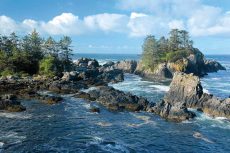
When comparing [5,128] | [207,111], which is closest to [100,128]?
[5,128]

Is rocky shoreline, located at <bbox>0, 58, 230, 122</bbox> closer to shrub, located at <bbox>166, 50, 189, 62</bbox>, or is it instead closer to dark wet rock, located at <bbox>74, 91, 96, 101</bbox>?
dark wet rock, located at <bbox>74, 91, 96, 101</bbox>

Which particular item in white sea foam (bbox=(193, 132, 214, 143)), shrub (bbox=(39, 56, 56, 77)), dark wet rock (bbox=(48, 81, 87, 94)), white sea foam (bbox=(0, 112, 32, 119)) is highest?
shrub (bbox=(39, 56, 56, 77))

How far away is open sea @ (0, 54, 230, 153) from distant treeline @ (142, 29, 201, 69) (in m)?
87.8

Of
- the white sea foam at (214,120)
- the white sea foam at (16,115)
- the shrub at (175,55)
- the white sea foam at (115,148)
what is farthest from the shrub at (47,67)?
the white sea foam at (115,148)

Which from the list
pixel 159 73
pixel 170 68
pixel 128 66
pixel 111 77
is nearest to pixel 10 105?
pixel 111 77

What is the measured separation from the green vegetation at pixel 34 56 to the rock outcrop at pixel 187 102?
57929 mm

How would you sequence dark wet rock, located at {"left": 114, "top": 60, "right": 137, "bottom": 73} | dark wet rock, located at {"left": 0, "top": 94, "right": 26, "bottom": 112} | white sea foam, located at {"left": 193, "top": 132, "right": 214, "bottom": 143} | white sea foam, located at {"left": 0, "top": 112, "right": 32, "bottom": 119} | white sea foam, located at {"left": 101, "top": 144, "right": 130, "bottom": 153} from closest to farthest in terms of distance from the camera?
white sea foam, located at {"left": 101, "top": 144, "right": 130, "bottom": 153}, white sea foam, located at {"left": 193, "top": 132, "right": 214, "bottom": 143}, white sea foam, located at {"left": 0, "top": 112, "right": 32, "bottom": 119}, dark wet rock, located at {"left": 0, "top": 94, "right": 26, "bottom": 112}, dark wet rock, located at {"left": 114, "top": 60, "right": 137, "bottom": 73}

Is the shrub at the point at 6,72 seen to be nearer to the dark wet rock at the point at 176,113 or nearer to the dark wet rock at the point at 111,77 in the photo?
the dark wet rock at the point at 111,77

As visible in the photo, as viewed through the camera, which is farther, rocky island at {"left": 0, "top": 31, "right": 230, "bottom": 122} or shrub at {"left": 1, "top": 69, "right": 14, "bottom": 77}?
shrub at {"left": 1, "top": 69, "right": 14, "bottom": 77}

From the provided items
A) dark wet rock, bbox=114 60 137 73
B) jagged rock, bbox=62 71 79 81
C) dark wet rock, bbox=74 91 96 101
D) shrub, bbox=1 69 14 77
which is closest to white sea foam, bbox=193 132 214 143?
dark wet rock, bbox=74 91 96 101

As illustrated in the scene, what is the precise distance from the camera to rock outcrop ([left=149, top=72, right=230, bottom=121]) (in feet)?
225

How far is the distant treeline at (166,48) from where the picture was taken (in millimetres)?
159525

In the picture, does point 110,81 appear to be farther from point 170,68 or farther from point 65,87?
point 170,68

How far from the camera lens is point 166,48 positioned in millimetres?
171500
